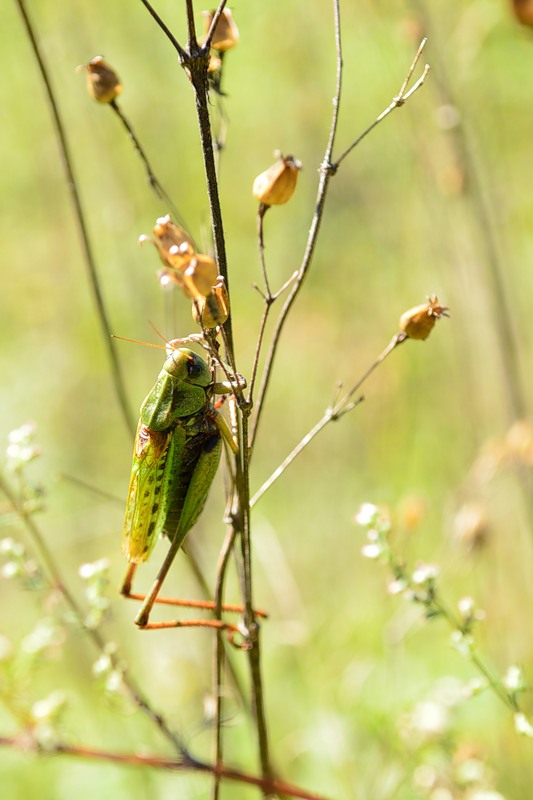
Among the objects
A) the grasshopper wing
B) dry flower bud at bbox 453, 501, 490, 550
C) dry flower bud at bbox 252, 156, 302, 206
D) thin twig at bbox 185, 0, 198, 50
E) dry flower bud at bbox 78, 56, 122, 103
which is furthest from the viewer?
dry flower bud at bbox 453, 501, 490, 550

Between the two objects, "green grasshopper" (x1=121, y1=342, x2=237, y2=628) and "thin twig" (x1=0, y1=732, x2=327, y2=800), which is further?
"green grasshopper" (x1=121, y1=342, x2=237, y2=628)

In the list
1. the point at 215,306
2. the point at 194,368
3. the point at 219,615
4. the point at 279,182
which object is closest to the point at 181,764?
the point at 219,615

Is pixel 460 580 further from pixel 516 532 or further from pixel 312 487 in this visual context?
pixel 312 487

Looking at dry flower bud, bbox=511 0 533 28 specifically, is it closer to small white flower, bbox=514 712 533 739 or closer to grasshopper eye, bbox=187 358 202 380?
grasshopper eye, bbox=187 358 202 380

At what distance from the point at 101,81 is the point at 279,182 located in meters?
0.43

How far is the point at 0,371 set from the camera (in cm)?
462

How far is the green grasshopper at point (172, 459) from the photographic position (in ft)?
4.55

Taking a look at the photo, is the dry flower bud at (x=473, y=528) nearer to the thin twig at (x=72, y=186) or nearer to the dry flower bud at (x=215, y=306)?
the thin twig at (x=72, y=186)

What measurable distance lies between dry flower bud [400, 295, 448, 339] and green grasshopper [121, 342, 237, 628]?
32 cm

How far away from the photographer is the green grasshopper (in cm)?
139

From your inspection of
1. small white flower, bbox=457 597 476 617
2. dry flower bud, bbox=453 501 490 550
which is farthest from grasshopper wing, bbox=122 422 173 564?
dry flower bud, bbox=453 501 490 550

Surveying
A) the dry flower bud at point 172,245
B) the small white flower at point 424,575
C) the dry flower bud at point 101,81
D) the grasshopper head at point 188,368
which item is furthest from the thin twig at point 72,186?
the small white flower at point 424,575

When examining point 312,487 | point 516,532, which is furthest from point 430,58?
point 312,487

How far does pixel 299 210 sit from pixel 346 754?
291 centimetres
